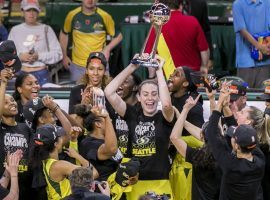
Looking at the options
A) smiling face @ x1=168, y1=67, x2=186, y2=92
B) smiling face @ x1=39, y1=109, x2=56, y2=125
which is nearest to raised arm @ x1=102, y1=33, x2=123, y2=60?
smiling face @ x1=168, y1=67, x2=186, y2=92

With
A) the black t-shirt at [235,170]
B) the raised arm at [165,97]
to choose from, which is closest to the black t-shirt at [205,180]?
the raised arm at [165,97]

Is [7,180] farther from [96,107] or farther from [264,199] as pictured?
[264,199]

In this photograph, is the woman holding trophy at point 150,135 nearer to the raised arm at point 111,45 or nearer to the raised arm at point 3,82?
the raised arm at point 3,82

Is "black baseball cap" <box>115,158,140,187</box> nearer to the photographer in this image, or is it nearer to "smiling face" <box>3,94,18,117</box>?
the photographer

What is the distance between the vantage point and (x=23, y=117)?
12336mm

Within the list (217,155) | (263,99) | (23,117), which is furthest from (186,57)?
(217,155)

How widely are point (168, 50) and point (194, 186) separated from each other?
Answer: 2.52 metres

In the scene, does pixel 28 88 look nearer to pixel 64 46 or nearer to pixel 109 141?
pixel 109 141

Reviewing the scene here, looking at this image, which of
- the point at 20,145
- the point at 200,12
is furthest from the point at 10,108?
the point at 200,12

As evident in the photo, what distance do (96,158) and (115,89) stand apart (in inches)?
29.5

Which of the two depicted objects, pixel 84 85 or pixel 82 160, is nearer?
pixel 82 160

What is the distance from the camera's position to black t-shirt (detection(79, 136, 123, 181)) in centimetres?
1163

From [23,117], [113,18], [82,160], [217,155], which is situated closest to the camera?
[217,155]

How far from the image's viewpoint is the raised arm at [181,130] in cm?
1155
